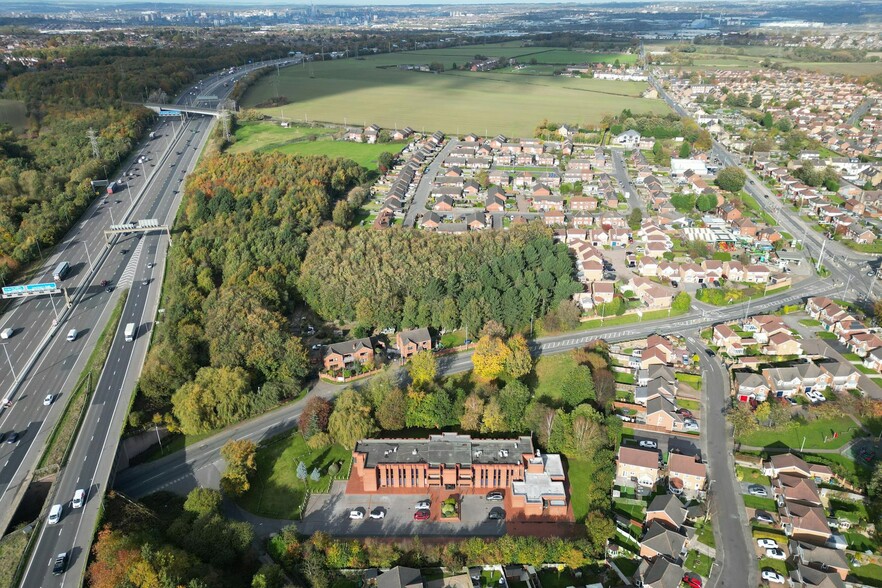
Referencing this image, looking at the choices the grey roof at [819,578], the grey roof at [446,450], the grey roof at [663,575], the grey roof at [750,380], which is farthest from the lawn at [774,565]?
the grey roof at [750,380]

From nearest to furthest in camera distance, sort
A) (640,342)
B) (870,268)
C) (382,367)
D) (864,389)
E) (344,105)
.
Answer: (864,389), (382,367), (640,342), (870,268), (344,105)

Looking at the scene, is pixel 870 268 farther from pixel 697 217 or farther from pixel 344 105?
pixel 344 105

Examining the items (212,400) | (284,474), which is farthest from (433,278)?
(284,474)

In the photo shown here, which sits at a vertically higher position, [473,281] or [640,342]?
[473,281]

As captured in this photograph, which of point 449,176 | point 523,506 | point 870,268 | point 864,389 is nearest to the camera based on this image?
point 523,506

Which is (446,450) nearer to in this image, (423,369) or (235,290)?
(423,369)

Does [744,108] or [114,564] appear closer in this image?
[114,564]

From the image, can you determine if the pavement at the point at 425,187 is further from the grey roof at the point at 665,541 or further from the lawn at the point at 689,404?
the grey roof at the point at 665,541

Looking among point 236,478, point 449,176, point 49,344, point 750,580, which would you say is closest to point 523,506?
point 750,580
